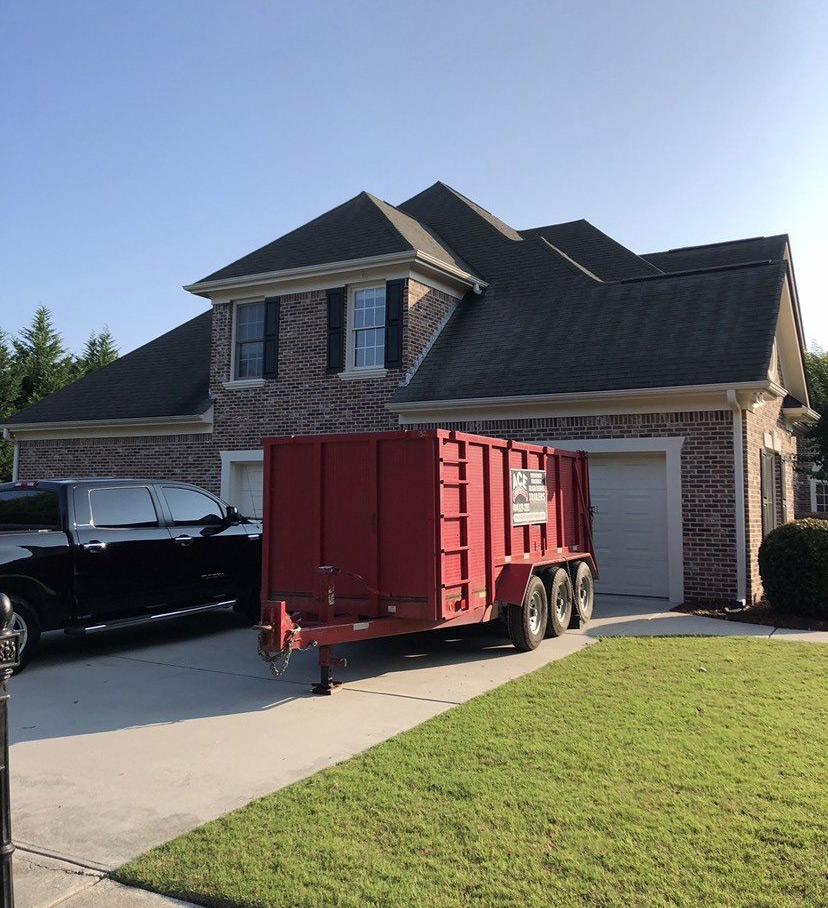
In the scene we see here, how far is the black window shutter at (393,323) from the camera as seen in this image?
1518 centimetres

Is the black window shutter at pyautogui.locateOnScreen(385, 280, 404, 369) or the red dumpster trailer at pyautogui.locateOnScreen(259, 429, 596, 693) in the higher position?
the black window shutter at pyautogui.locateOnScreen(385, 280, 404, 369)

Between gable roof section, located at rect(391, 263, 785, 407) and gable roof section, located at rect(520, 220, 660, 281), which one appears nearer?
gable roof section, located at rect(391, 263, 785, 407)

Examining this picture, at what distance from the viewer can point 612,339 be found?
44.5 ft

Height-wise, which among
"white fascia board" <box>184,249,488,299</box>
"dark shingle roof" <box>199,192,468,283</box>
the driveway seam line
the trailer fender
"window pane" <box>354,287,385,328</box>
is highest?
"dark shingle roof" <box>199,192,468,283</box>

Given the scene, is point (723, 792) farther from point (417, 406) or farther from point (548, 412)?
point (417, 406)

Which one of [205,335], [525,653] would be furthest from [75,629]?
[205,335]

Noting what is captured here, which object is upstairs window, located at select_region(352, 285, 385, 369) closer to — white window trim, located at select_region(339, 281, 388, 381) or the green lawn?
white window trim, located at select_region(339, 281, 388, 381)

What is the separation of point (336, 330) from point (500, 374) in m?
3.80

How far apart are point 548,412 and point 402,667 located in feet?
20.3

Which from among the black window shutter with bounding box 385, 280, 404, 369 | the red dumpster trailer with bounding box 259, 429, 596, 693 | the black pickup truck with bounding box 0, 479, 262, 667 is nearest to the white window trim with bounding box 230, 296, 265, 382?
the black window shutter with bounding box 385, 280, 404, 369

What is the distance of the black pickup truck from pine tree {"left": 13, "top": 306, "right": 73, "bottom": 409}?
28.1 meters

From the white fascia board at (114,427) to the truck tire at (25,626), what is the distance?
29.8ft

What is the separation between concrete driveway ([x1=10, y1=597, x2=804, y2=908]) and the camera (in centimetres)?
419

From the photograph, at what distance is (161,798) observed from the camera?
182 inches
